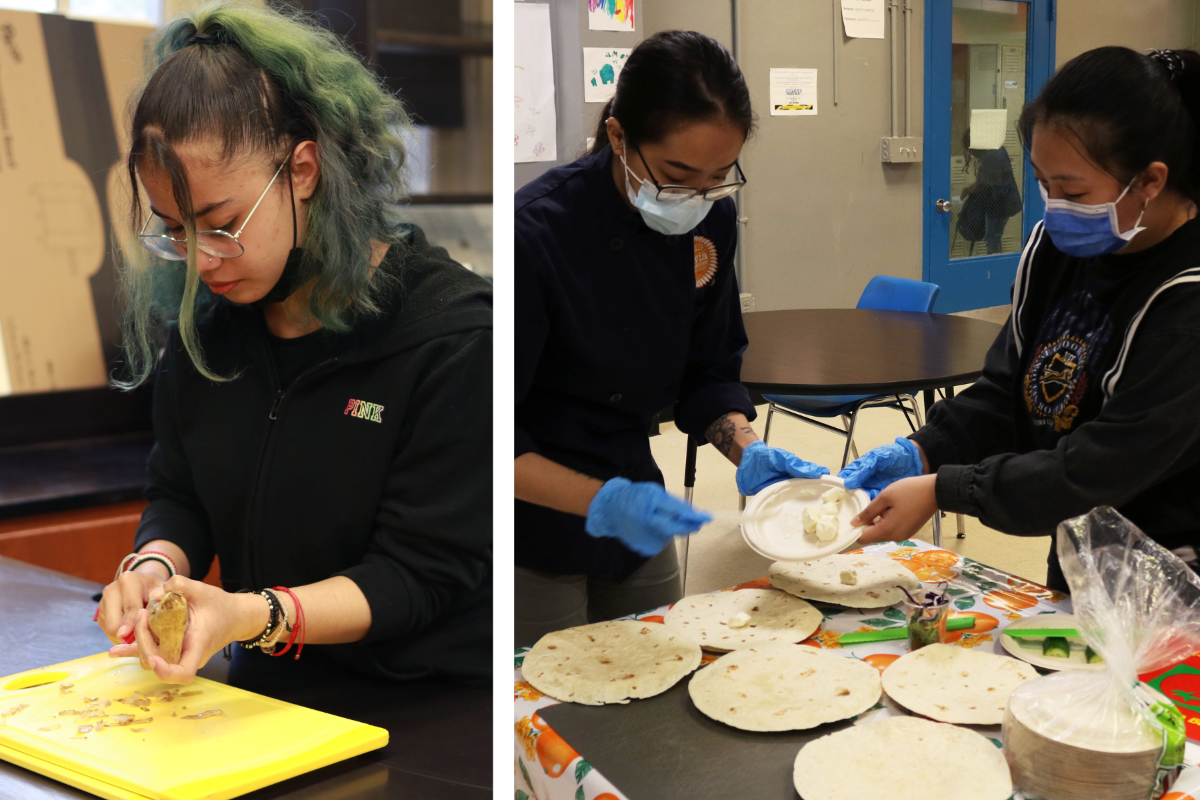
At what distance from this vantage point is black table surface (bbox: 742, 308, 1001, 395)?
7.07 feet

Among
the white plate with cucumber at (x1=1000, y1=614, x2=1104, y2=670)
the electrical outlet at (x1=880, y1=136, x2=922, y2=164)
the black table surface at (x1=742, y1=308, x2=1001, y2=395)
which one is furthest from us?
the electrical outlet at (x1=880, y1=136, x2=922, y2=164)

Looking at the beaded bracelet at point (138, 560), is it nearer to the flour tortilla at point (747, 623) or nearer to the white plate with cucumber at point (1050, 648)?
the flour tortilla at point (747, 623)

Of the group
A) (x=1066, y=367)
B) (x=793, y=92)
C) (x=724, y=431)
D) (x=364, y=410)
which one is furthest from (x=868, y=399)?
(x=364, y=410)

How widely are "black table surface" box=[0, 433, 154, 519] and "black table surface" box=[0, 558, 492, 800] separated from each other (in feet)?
0.13

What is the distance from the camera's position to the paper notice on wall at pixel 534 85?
3.58 m

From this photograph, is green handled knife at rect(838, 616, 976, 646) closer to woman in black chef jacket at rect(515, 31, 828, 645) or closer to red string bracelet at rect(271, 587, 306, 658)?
woman in black chef jacket at rect(515, 31, 828, 645)

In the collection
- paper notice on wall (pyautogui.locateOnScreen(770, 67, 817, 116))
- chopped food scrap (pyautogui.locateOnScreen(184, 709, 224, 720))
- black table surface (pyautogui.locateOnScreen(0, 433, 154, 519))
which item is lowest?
chopped food scrap (pyautogui.locateOnScreen(184, 709, 224, 720))

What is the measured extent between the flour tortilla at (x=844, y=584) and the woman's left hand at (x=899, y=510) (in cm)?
6

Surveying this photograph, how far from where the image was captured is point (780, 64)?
4.49 m

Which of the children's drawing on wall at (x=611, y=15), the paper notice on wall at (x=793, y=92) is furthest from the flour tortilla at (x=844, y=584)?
the paper notice on wall at (x=793, y=92)

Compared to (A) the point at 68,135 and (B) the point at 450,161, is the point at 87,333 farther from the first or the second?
(B) the point at 450,161

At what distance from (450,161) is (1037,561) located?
9.23 feet

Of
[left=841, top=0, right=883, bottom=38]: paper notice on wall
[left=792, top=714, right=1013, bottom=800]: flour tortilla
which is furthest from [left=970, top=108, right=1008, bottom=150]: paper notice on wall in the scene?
[left=792, top=714, right=1013, bottom=800]: flour tortilla

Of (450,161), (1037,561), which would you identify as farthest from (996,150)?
(450,161)
